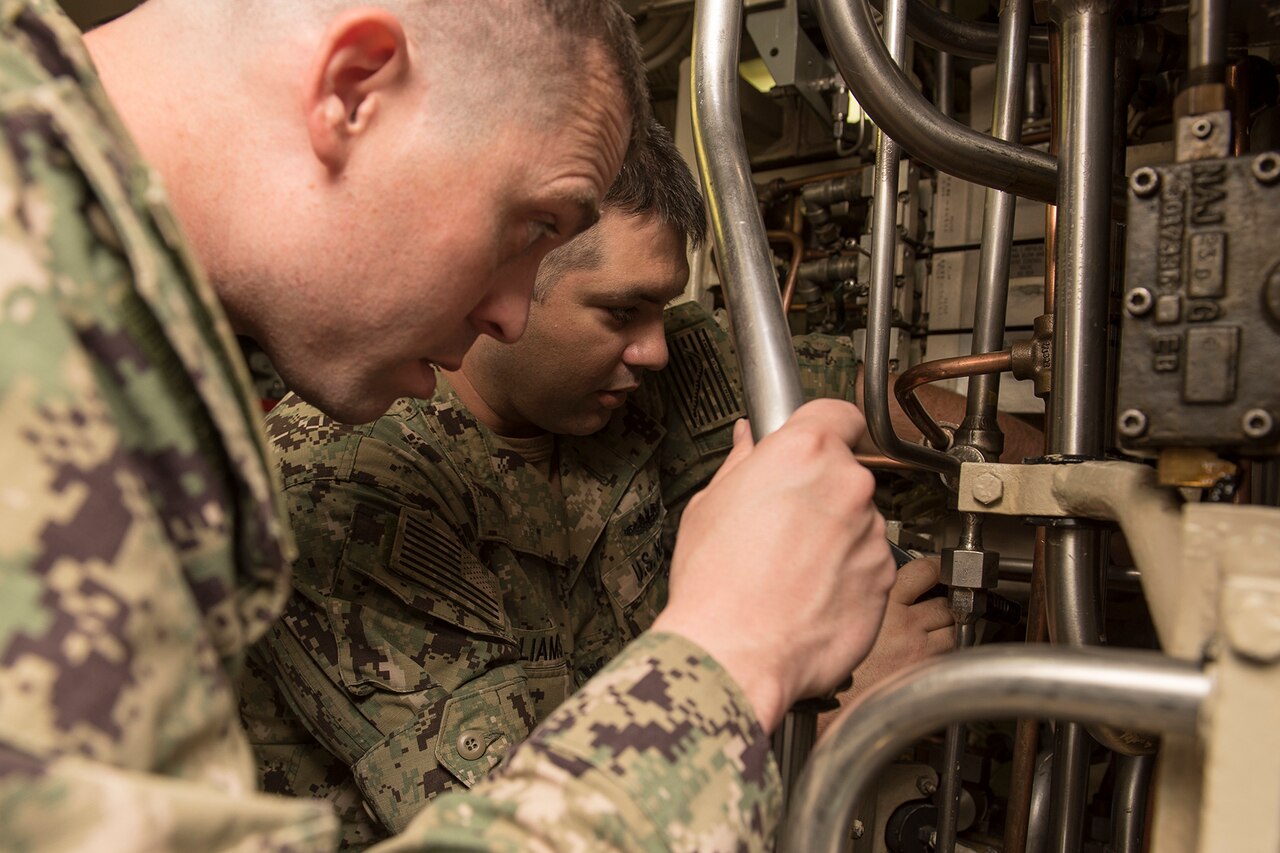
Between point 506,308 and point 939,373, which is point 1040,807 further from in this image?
point 506,308

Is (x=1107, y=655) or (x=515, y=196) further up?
(x=515, y=196)

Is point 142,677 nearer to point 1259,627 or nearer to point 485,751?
point 1259,627

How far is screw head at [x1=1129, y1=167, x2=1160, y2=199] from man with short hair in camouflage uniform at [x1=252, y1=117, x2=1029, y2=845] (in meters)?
0.28

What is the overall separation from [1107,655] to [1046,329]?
0.53m

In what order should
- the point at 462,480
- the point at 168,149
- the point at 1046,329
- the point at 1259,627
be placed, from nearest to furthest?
1. the point at 1259,627
2. the point at 168,149
3. the point at 1046,329
4. the point at 462,480

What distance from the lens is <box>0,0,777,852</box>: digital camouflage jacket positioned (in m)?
0.40

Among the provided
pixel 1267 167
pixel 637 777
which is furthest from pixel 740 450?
pixel 1267 167

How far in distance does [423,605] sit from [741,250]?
0.58 m

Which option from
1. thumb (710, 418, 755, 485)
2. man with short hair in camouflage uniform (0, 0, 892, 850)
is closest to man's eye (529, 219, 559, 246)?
man with short hair in camouflage uniform (0, 0, 892, 850)

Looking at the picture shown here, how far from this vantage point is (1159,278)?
0.52 metres

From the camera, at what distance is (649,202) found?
1397mm

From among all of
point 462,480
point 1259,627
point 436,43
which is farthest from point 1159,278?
point 462,480

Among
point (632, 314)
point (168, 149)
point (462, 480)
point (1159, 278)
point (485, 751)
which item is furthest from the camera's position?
point (632, 314)

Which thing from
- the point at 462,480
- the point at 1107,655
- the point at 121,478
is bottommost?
the point at 462,480
